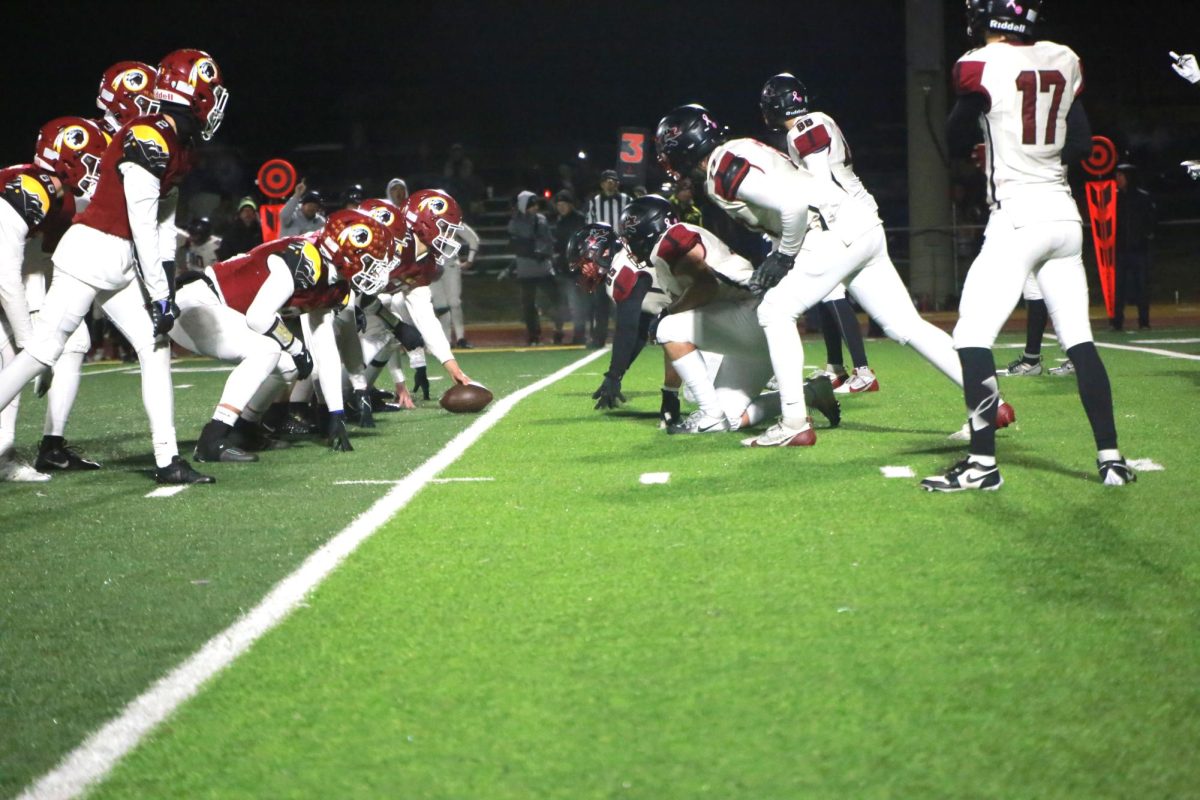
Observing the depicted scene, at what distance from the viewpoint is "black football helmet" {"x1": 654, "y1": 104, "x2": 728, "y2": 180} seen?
24.8ft

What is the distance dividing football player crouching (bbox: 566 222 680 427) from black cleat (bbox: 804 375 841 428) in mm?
866

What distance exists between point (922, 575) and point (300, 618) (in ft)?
6.57

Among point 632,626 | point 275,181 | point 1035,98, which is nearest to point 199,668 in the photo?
point 632,626

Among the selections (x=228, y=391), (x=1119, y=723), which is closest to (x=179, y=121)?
(x=228, y=391)

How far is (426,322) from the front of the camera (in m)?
10.1

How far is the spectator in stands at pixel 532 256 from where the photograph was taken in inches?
746

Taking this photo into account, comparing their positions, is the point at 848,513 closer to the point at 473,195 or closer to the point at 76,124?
the point at 76,124

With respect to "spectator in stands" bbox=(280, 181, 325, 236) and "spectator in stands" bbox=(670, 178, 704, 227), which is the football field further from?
"spectator in stands" bbox=(280, 181, 325, 236)

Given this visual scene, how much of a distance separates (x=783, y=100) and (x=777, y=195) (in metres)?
1.73

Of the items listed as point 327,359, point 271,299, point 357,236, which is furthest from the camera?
point 327,359

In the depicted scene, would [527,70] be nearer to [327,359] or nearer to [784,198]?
[327,359]

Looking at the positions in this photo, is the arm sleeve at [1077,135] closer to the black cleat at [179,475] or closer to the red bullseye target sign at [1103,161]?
the black cleat at [179,475]

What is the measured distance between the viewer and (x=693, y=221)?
14203 mm

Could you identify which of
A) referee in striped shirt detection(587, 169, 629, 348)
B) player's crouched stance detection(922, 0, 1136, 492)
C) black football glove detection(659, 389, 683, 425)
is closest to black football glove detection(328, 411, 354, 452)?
black football glove detection(659, 389, 683, 425)
